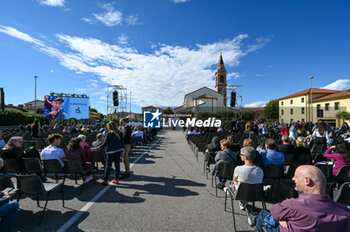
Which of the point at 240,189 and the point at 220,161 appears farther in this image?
the point at 220,161

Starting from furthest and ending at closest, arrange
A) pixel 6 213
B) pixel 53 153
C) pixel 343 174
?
1. pixel 53 153
2. pixel 343 174
3. pixel 6 213

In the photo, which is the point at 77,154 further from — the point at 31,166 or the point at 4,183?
the point at 4,183

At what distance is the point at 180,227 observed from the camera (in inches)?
110

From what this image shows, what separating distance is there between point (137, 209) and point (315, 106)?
4901 cm

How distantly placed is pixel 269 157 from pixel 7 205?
4.79 metres

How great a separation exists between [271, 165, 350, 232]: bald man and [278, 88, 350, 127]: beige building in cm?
3989

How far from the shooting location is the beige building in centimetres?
3338

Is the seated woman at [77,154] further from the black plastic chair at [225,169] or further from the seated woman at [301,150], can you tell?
the seated woman at [301,150]

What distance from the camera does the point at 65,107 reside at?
2520 cm

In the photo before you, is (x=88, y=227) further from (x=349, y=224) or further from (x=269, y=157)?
(x=269, y=157)

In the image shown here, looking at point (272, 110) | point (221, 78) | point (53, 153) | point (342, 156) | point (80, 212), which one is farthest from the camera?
point (272, 110)

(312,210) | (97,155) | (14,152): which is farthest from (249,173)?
(14,152)

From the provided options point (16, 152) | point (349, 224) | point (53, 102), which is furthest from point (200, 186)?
point (53, 102)

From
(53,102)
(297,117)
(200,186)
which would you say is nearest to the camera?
(200,186)
